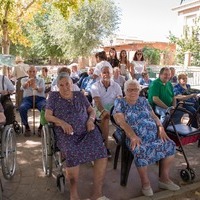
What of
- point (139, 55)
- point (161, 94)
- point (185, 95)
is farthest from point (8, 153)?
point (139, 55)

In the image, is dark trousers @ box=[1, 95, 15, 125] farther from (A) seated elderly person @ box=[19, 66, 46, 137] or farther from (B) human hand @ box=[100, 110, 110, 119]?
(B) human hand @ box=[100, 110, 110, 119]

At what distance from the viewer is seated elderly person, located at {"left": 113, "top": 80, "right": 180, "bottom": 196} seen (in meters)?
2.73

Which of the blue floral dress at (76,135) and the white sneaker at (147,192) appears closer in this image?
the blue floral dress at (76,135)

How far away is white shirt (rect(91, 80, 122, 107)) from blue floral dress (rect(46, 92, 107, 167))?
0.71m

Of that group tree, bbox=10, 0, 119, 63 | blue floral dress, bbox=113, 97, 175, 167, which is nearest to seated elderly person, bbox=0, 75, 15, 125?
blue floral dress, bbox=113, 97, 175, 167

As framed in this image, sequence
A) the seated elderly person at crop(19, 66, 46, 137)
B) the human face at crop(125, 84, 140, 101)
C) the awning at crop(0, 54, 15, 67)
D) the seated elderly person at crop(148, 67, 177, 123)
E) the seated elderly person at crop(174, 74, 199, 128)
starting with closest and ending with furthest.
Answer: the human face at crop(125, 84, 140, 101) < the seated elderly person at crop(148, 67, 177, 123) < the seated elderly person at crop(174, 74, 199, 128) < the seated elderly person at crop(19, 66, 46, 137) < the awning at crop(0, 54, 15, 67)

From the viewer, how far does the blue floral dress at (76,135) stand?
2.60m

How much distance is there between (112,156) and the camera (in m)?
3.90

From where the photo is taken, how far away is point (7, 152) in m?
2.93

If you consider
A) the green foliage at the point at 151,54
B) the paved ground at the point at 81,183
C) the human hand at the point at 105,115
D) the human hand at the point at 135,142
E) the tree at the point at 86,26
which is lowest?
the paved ground at the point at 81,183

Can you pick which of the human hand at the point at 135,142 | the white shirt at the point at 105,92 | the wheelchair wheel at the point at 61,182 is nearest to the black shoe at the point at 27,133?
the white shirt at the point at 105,92

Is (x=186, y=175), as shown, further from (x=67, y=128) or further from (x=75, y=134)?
(x=67, y=128)

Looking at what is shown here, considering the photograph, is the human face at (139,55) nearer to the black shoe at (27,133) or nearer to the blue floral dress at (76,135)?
the black shoe at (27,133)

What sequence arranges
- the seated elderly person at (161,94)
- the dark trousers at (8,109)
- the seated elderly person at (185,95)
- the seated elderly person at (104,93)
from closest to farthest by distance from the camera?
the seated elderly person at (104,93), the seated elderly person at (161,94), the dark trousers at (8,109), the seated elderly person at (185,95)
